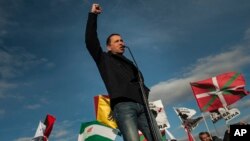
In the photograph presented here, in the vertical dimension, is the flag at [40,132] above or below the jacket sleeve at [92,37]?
above

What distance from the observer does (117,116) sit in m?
4.24

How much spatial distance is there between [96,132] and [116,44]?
12.2m

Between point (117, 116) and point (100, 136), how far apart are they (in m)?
12.3

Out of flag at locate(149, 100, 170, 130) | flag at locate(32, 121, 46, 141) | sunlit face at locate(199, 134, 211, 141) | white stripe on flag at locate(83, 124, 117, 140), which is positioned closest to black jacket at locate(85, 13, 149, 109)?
sunlit face at locate(199, 134, 211, 141)

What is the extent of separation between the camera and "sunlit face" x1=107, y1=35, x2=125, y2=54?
186 inches

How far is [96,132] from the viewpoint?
16.5m

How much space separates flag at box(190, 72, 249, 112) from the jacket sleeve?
12110 mm

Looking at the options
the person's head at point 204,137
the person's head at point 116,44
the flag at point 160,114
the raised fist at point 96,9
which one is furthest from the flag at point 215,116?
the raised fist at point 96,9

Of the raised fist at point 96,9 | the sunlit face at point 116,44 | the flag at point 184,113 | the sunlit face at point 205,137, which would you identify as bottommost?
the sunlit face at point 116,44

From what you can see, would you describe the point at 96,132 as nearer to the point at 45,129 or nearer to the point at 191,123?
the point at 45,129

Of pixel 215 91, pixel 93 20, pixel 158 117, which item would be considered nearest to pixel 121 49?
pixel 93 20

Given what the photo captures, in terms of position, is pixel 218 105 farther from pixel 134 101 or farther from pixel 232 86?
pixel 134 101

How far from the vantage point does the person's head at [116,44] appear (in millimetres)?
4719

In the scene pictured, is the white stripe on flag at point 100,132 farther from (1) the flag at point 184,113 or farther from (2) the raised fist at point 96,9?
(2) the raised fist at point 96,9
